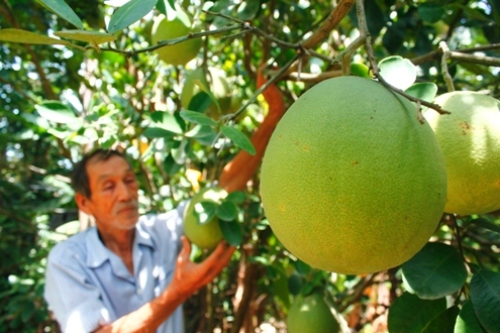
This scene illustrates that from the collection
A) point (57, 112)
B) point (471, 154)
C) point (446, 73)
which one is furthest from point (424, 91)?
point (57, 112)

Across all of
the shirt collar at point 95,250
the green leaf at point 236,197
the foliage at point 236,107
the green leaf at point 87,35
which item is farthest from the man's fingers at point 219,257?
the green leaf at point 87,35

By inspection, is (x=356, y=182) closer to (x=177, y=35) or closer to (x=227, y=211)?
(x=227, y=211)

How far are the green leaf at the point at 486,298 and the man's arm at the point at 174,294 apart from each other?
892mm

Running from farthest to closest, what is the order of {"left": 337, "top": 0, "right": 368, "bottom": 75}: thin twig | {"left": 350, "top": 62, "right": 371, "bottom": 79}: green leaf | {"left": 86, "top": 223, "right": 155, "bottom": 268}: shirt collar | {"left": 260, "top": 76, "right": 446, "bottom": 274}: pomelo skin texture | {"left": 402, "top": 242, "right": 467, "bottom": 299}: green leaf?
{"left": 86, "top": 223, "right": 155, "bottom": 268}: shirt collar, {"left": 350, "top": 62, "right": 371, "bottom": 79}: green leaf, {"left": 402, "top": 242, "right": 467, "bottom": 299}: green leaf, {"left": 337, "top": 0, "right": 368, "bottom": 75}: thin twig, {"left": 260, "top": 76, "right": 446, "bottom": 274}: pomelo skin texture

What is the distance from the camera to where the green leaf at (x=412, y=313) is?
2.85ft

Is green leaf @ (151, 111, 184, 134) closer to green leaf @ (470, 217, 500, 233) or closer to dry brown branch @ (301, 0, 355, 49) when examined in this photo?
dry brown branch @ (301, 0, 355, 49)

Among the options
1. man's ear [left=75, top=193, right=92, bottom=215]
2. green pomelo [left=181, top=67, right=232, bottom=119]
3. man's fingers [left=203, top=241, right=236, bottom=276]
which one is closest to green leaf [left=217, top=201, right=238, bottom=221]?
man's fingers [left=203, top=241, right=236, bottom=276]

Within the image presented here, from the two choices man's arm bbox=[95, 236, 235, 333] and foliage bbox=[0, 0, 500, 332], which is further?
man's arm bbox=[95, 236, 235, 333]

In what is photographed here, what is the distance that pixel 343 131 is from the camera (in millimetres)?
581

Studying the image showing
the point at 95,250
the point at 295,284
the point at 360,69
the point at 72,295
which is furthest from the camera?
the point at 95,250

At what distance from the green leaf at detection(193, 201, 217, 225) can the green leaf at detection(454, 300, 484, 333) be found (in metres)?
0.69

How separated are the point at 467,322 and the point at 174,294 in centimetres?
112

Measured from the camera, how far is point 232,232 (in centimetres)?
134

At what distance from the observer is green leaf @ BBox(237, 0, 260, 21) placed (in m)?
1.29
